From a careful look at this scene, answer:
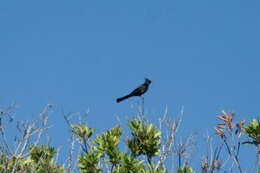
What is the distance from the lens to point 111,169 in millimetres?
8773

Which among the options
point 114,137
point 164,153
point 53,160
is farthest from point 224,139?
point 53,160

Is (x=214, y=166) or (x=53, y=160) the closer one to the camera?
(x=214, y=166)

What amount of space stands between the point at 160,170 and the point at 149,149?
913 mm

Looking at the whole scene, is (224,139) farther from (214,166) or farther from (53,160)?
(53,160)

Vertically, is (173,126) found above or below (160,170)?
above

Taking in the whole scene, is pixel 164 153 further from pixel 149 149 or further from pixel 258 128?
pixel 258 128

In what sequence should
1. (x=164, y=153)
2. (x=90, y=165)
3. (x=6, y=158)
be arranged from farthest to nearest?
1. (x=164, y=153)
2. (x=90, y=165)
3. (x=6, y=158)

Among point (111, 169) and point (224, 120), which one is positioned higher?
point (224, 120)

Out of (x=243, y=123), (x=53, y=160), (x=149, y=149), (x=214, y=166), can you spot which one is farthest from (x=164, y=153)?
(x=53, y=160)

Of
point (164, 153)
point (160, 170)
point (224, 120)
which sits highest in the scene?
point (224, 120)

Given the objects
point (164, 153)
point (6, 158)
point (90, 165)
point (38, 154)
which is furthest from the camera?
point (38, 154)

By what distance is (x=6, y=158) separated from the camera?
8.09m

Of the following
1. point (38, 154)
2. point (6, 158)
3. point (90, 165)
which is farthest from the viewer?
point (38, 154)

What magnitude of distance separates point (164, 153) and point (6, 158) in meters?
2.94
